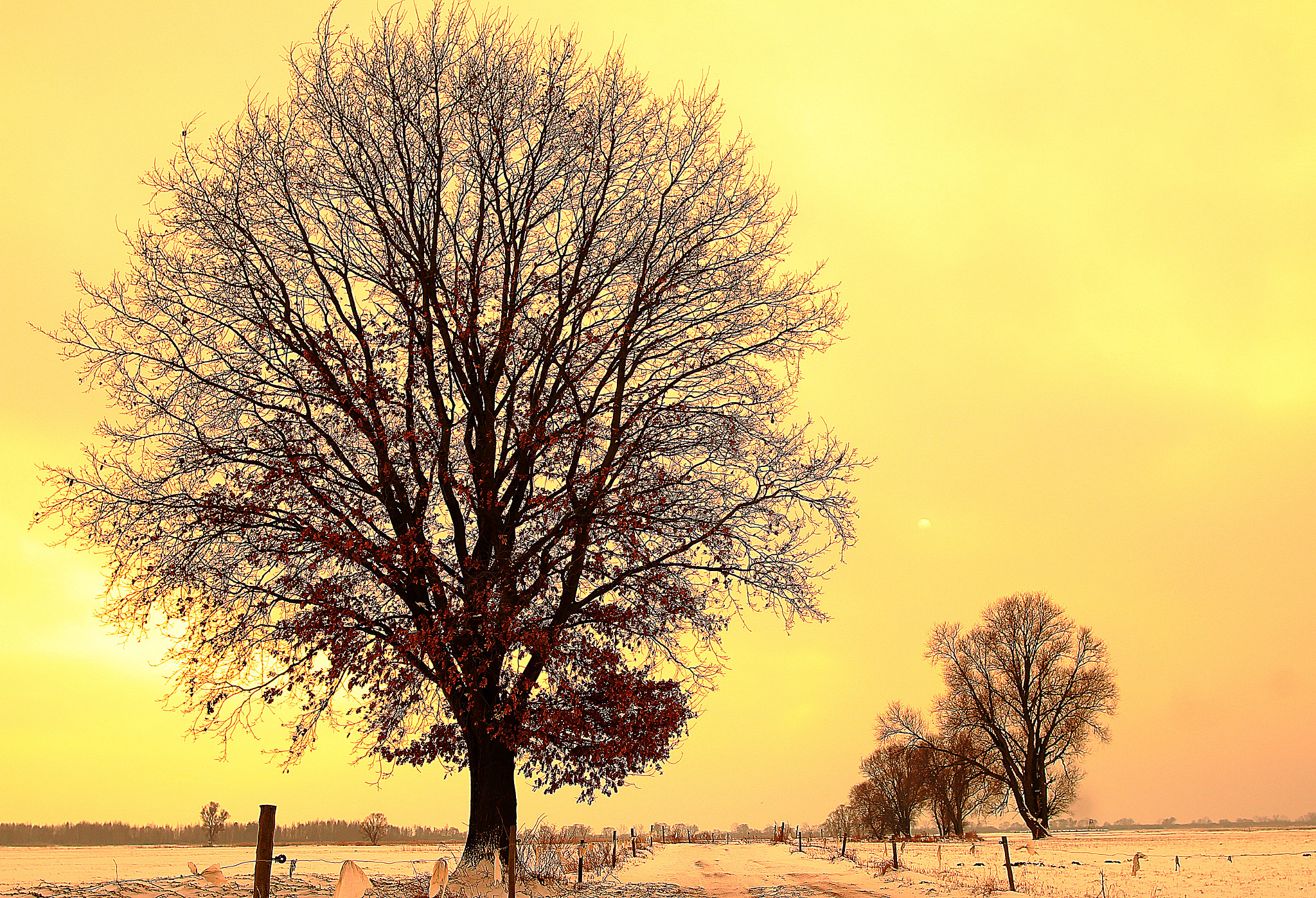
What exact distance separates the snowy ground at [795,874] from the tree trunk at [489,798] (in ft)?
3.42

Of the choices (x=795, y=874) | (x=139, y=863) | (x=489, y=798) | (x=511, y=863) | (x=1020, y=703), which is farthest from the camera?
(x=1020, y=703)

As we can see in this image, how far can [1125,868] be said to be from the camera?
27.2m

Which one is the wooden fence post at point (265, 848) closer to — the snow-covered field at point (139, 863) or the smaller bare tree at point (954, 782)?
the snow-covered field at point (139, 863)

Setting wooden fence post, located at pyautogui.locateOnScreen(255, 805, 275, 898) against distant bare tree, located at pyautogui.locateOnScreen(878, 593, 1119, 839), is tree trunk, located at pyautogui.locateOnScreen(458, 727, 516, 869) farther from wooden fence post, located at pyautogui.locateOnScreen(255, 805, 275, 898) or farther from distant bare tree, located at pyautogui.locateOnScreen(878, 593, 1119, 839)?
distant bare tree, located at pyautogui.locateOnScreen(878, 593, 1119, 839)

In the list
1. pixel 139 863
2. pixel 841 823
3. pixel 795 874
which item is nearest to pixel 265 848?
pixel 139 863

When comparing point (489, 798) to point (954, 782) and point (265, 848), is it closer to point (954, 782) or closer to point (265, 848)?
point (265, 848)

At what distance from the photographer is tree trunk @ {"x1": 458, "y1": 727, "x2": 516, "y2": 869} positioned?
1485cm

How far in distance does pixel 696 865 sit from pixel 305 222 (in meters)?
24.4

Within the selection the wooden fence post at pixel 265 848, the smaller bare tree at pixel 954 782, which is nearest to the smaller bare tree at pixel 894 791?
the smaller bare tree at pixel 954 782

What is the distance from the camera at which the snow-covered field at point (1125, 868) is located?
20355 mm

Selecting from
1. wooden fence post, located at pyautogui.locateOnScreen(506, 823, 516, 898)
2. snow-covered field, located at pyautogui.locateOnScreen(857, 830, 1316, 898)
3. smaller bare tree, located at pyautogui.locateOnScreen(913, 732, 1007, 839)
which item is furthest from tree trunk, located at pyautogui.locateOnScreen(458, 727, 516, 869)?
smaller bare tree, located at pyautogui.locateOnScreen(913, 732, 1007, 839)

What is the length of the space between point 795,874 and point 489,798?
47.3 ft

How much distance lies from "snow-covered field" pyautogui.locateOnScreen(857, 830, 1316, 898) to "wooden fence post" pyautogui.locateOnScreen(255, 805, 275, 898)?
1622 centimetres

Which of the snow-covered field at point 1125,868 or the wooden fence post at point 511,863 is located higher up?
the wooden fence post at point 511,863
